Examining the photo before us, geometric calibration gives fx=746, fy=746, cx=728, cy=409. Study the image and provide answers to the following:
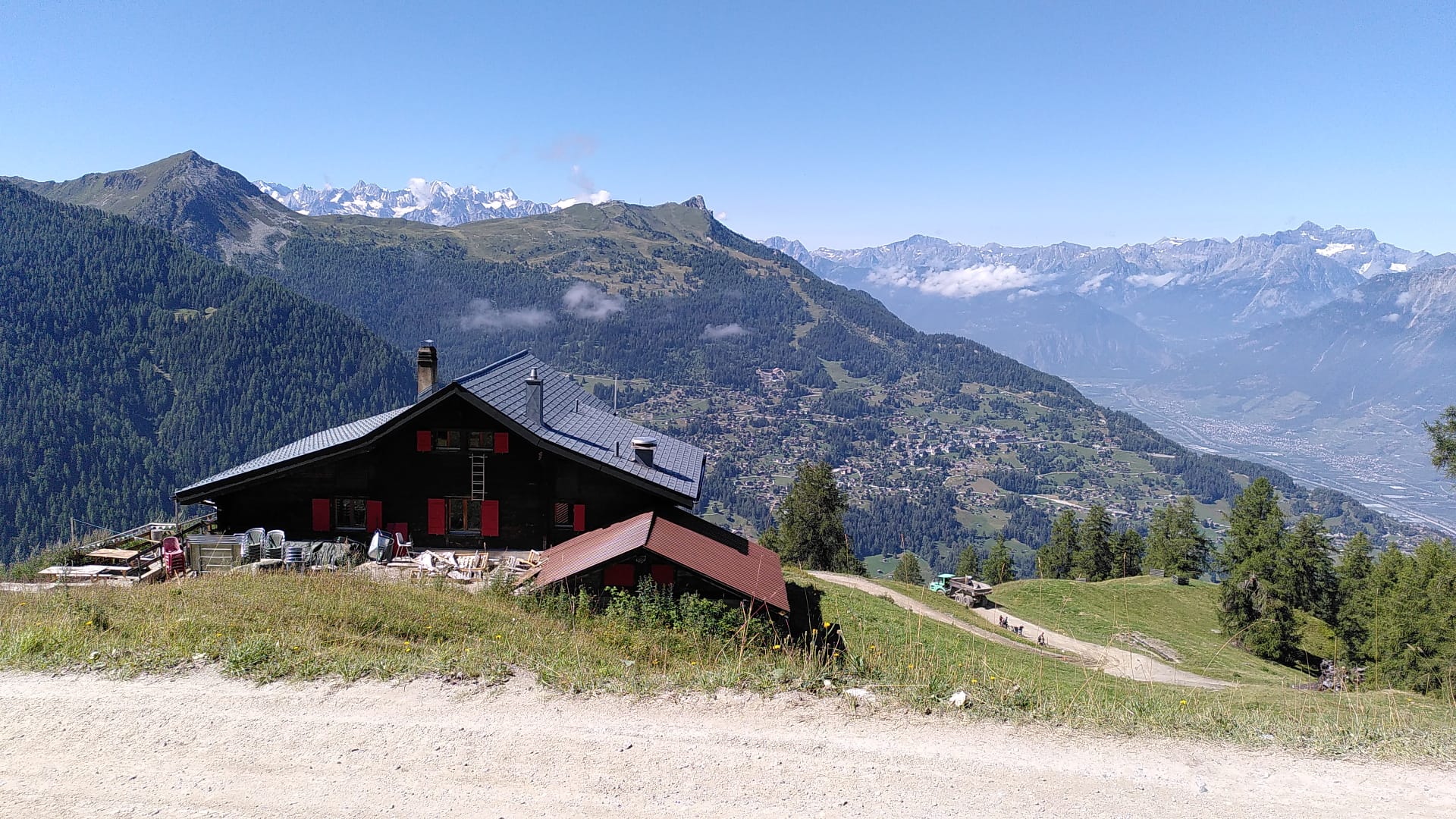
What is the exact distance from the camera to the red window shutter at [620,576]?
18.3 m

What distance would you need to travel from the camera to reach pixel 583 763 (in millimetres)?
7562

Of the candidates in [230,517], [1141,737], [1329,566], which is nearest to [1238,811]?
[1141,737]

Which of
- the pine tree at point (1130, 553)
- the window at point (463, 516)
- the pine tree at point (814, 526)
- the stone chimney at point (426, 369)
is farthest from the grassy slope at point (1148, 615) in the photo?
the stone chimney at point (426, 369)

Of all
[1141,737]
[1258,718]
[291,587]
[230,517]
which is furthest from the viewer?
[230,517]

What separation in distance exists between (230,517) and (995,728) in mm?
27406

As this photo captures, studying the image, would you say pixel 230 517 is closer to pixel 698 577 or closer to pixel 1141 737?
pixel 698 577

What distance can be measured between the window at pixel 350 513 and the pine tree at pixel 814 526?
42.1 metres

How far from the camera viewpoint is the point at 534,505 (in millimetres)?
26531

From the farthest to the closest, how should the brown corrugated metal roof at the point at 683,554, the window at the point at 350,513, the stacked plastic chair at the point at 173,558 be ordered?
the window at the point at 350,513
the stacked plastic chair at the point at 173,558
the brown corrugated metal roof at the point at 683,554

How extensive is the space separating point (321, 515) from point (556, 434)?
8.63m

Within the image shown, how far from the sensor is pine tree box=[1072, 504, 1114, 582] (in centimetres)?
7650

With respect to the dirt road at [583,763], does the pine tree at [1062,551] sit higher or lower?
lower

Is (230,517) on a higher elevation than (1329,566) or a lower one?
higher

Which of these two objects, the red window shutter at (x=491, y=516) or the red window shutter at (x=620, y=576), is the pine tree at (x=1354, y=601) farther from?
the red window shutter at (x=491, y=516)
